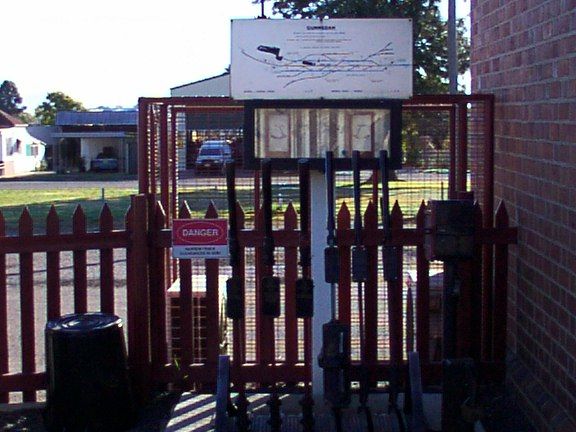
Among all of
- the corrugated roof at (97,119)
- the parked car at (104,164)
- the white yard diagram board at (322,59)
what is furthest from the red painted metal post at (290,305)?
the corrugated roof at (97,119)

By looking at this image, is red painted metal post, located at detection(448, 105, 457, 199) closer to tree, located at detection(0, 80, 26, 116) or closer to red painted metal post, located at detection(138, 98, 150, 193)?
red painted metal post, located at detection(138, 98, 150, 193)

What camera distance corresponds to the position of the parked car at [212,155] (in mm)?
7762

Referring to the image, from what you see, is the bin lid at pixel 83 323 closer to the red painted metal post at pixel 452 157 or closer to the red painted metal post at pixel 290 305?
A: the red painted metal post at pixel 290 305

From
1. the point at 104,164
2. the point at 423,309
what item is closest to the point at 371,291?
the point at 423,309

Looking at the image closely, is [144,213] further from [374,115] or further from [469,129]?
[469,129]

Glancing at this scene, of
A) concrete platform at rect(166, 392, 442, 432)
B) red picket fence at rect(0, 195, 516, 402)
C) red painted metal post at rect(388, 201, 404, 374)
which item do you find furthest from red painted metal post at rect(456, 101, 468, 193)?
concrete platform at rect(166, 392, 442, 432)

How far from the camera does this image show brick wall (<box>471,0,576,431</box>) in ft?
17.7

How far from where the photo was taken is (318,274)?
6.38 metres

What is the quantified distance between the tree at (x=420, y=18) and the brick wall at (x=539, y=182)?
31065mm

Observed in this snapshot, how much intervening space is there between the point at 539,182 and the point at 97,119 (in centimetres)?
6623

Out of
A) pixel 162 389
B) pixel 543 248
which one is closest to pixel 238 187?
pixel 162 389

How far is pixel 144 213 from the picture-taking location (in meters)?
6.96

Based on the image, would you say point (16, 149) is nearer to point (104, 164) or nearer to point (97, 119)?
point (97, 119)

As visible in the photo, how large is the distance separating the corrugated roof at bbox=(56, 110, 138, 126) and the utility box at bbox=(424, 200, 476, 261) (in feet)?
215
